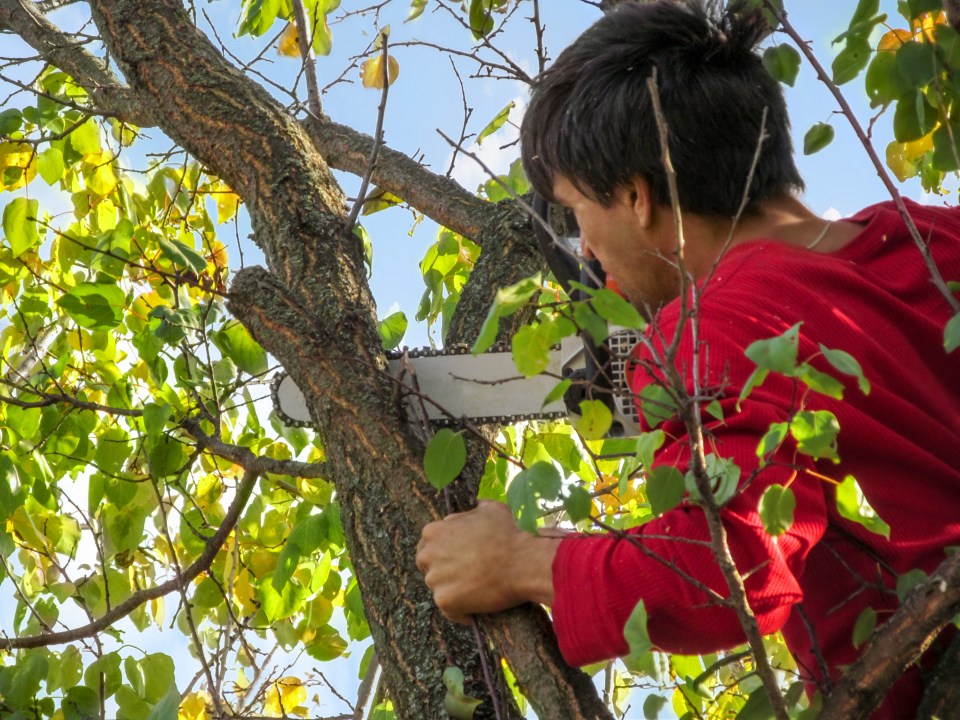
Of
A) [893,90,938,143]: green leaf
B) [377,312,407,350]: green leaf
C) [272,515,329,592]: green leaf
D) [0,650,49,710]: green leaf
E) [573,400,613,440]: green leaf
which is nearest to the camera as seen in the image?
[573,400,613,440]: green leaf

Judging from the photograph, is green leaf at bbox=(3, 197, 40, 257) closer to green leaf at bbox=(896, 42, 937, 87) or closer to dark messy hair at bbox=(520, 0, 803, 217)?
dark messy hair at bbox=(520, 0, 803, 217)

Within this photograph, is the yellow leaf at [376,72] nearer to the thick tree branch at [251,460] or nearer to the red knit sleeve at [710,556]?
the thick tree branch at [251,460]

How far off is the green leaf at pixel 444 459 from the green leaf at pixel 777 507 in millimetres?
329

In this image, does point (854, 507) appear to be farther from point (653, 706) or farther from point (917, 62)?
point (917, 62)

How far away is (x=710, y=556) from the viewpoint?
0.96m

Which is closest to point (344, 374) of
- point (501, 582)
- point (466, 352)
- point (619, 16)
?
point (466, 352)

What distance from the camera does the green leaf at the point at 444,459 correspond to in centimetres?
108

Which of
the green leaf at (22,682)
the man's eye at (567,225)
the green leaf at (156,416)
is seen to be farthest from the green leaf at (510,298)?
the green leaf at (22,682)

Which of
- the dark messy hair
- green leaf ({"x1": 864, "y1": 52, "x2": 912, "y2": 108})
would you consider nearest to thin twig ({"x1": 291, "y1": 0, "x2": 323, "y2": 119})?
the dark messy hair

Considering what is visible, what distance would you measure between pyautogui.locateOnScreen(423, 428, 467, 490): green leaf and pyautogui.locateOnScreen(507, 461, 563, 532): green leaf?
0.21 meters

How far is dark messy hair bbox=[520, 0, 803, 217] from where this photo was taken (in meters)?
→ 1.31

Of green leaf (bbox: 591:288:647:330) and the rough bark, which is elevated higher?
green leaf (bbox: 591:288:647:330)

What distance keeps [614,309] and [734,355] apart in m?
0.21

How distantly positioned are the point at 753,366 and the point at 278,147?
1.03m
